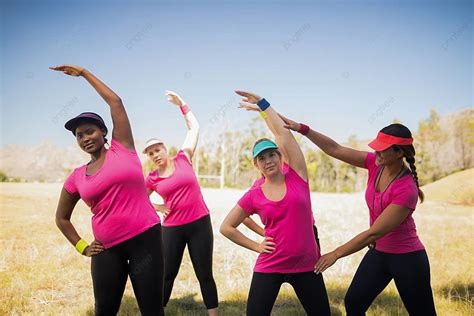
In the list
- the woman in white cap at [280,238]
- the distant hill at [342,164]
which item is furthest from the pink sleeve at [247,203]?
the distant hill at [342,164]

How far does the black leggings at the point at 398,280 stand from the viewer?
3668mm

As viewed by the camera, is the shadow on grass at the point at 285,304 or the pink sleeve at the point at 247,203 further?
the shadow on grass at the point at 285,304

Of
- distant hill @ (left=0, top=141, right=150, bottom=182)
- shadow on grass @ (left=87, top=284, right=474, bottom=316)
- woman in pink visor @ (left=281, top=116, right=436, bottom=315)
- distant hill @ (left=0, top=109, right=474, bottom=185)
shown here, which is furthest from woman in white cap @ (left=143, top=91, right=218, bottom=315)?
distant hill @ (left=0, top=141, right=150, bottom=182)

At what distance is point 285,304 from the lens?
248 inches

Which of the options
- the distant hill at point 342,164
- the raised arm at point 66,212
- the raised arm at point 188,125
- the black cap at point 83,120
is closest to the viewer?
the black cap at point 83,120

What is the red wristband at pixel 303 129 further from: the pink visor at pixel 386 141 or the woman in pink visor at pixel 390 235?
the pink visor at pixel 386 141

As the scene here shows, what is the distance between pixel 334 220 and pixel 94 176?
13.4m

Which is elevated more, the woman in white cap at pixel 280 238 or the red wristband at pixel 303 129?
the red wristband at pixel 303 129

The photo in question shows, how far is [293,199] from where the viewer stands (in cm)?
358

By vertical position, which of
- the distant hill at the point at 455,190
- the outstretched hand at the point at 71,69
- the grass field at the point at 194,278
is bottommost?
the distant hill at the point at 455,190

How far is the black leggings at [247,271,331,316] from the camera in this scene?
3.54 metres

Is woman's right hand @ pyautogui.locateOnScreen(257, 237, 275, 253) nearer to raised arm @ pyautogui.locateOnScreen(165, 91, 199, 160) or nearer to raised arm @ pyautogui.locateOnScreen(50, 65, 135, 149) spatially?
raised arm @ pyautogui.locateOnScreen(50, 65, 135, 149)

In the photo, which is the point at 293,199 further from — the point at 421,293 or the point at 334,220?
the point at 334,220

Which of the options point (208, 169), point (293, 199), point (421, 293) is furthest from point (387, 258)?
point (208, 169)
